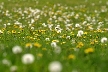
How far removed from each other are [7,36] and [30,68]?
5.71m

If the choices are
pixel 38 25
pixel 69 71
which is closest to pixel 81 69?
pixel 69 71

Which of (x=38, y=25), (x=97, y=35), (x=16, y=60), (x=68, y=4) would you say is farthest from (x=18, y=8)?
(x=16, y=60)

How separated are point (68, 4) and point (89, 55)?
20.5 m

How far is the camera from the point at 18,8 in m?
23.5

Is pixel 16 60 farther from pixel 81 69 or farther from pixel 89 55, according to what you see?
pixel 89 55

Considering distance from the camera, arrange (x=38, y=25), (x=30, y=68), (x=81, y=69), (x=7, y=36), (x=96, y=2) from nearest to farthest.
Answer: (x=30, y=68), (x=81, y=69), (x=7, y=36), (x=38, y=25), (x=96, y=2)

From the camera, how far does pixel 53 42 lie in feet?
27.6

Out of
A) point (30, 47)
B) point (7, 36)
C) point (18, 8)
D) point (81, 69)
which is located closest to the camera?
point (81, 69)

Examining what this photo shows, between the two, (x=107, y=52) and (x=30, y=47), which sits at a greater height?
(x=30, y=47)

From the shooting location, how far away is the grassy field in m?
5.22

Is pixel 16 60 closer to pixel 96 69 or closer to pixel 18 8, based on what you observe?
pixel 96 69

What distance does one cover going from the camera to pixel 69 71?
5.06 m

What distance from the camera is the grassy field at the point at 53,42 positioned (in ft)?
17.1

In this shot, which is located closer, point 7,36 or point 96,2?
point 7,36
